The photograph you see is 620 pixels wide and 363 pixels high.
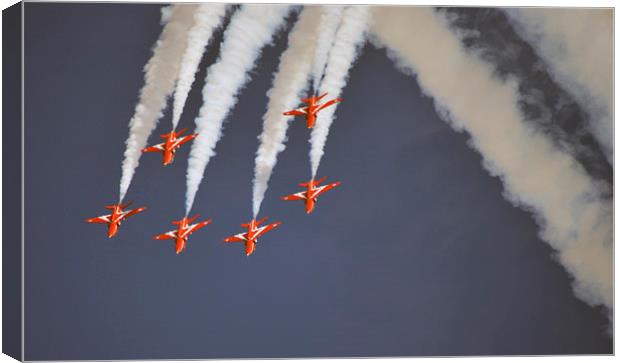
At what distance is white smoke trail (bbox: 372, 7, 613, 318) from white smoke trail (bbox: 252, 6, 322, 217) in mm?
546

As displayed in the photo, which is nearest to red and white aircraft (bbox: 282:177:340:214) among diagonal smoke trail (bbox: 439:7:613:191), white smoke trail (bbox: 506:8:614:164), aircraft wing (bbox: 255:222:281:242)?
aircraft wing (bbox: 255:222:281:242)

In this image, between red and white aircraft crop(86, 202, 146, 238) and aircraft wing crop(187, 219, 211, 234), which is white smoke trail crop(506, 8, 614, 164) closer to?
aircraft wing crop(187, 219, 211, 234)

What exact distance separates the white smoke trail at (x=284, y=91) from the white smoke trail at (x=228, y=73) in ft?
0.60

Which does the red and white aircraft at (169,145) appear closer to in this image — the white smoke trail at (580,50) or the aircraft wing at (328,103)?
the aircraft wing at (328,103)

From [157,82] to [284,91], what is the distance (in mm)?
986

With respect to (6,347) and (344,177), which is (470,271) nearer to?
(344,177)

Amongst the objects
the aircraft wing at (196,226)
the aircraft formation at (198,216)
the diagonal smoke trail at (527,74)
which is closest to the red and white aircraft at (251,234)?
the aircraft formation at (198,216)

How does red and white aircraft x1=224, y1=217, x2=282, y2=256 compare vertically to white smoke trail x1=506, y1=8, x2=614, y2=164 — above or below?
below

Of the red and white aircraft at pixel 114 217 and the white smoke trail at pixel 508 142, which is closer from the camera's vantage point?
the red and white aircraft at pixel 114 217

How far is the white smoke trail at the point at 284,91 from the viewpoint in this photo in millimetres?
10312

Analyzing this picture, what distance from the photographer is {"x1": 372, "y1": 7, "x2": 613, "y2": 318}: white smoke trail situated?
34.3 ft

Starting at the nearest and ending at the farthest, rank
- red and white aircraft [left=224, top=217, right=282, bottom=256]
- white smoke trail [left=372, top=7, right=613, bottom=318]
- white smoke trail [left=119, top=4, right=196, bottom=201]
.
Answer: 1. white smoke trail [left=119, top=4, right=196, bottom=201]
2. red and white aircraft [left=224, top=217, right=282, bottom=256]
3. white smoke trail [left=372, top=7, right=613, bottom=318]

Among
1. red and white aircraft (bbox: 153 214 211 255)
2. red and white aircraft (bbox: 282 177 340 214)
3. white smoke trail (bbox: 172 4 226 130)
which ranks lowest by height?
red and white aircraft (bbox: 153 214 211 255)

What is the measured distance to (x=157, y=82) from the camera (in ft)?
33.4
